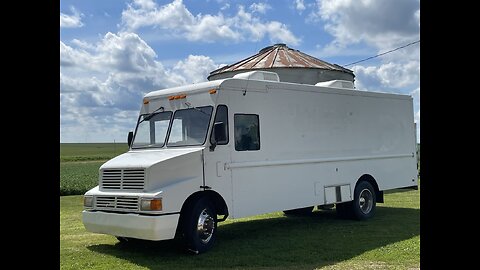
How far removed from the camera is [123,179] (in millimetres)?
8812

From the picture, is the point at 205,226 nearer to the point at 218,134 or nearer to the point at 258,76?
the point at 218,134

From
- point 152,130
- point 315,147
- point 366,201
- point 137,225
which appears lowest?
point 366,201

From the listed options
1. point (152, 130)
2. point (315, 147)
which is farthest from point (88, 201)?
point (315, 147)

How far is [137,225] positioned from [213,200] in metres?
1.53

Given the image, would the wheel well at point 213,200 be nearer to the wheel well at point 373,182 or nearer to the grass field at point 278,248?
the grass field at point 278,248

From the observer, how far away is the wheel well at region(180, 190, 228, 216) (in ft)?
28.5

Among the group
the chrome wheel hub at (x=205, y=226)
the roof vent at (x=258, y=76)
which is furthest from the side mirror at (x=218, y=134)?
the roof vent at (x=258, y=76)

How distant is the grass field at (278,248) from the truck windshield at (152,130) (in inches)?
79.0

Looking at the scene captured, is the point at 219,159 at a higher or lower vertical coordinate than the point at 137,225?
higher

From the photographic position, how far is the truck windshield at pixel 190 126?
30.3 feet

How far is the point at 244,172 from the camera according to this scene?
9.55 metres
